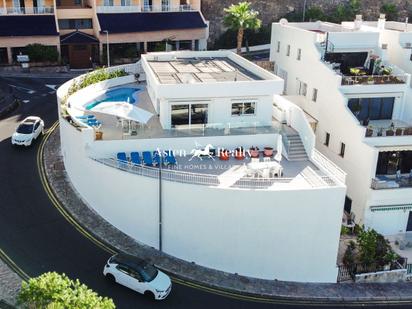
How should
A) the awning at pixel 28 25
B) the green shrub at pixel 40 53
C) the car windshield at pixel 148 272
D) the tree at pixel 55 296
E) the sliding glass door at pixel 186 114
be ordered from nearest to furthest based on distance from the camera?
the tree at pixel 55 296
the car windshield at pixel 148 272
the sliding glass door at pixel 186 114
the awning at pixel 28 25
the green shrub at pixel 40 53

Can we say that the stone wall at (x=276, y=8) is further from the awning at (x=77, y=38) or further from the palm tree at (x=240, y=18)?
the awning at (x=77, y=38)

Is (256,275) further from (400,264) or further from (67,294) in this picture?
(67,294)

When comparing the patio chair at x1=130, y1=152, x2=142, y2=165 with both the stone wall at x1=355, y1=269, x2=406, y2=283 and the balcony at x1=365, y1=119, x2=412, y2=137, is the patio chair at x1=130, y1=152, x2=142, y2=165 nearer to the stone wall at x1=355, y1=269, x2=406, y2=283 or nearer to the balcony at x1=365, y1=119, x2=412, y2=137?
the stone wall at x1=355, y1=269, x2=406, y2=283

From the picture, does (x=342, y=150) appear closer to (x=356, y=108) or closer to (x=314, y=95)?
(x=356, y=108)

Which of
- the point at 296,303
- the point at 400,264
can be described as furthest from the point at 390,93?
the point at 296,303

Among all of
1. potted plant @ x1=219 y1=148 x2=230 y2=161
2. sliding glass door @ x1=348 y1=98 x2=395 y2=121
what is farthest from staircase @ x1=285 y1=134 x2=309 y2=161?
sliding glass door @ x1=348 y1=98 x2=395 y2=121

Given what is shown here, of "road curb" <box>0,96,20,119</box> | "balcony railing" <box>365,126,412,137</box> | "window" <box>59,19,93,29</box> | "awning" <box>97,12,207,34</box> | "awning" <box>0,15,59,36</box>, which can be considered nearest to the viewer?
"balcony railing" <box>365,126,412,137</box>

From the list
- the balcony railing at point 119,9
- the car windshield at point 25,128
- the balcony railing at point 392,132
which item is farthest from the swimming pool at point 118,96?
the balcony railing at point 119,9
